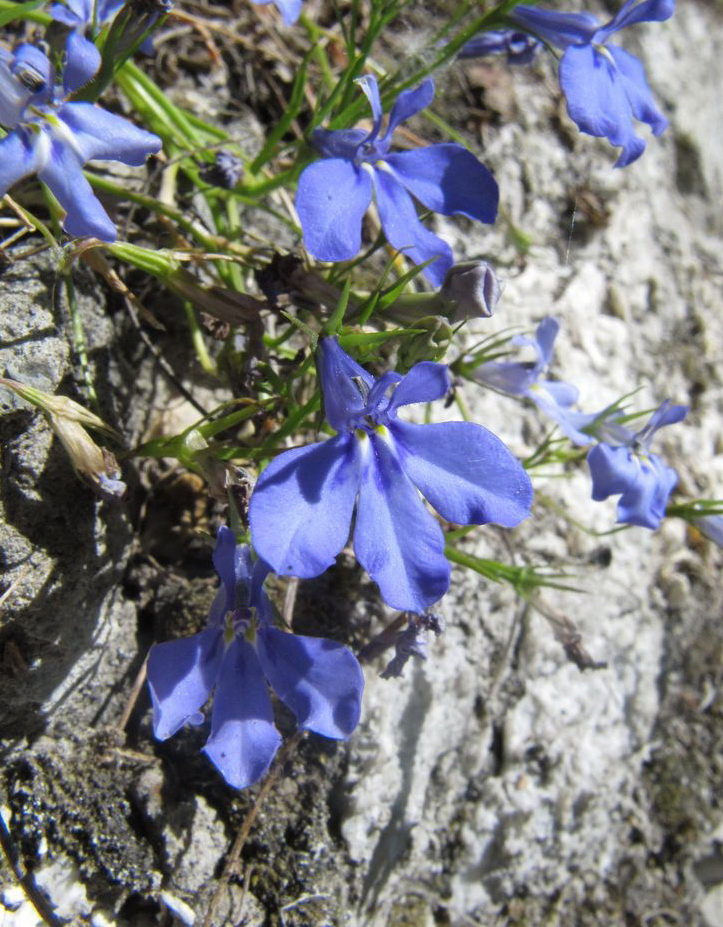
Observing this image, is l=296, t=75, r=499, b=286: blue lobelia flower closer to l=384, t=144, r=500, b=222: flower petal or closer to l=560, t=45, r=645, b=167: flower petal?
l=384, t=144, r=500, b=222: flower petal

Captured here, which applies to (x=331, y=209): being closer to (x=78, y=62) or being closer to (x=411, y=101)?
(x=411, y=101)

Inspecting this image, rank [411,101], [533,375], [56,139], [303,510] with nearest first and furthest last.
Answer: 1. [303,510]
2. [56,139]
3. [411,101]
4. [533,375]

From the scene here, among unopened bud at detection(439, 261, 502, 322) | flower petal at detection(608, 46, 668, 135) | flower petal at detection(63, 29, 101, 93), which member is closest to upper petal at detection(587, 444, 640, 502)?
unopened bud at detection(439, 261, 502, 322)

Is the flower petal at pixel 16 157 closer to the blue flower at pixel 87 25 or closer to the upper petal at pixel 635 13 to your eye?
the blue flower at pixel 87 25

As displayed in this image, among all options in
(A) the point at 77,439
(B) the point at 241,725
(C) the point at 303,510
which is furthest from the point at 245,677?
(A) the point at 77,439

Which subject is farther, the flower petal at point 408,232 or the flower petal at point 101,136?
the flower petal at point 408,232

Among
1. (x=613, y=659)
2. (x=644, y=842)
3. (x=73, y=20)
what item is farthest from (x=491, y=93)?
(x=644, y=842)

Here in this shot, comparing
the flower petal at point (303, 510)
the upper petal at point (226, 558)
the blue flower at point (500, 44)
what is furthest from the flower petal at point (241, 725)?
the blue flower at point (500, 44)
